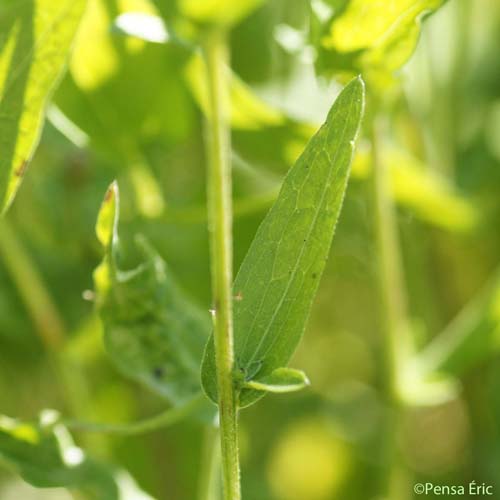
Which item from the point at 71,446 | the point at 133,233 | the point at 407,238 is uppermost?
the point at 407,238

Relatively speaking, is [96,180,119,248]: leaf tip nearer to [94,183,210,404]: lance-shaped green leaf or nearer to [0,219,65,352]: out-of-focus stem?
[94,183,210,404]: lance-shaped green leaf

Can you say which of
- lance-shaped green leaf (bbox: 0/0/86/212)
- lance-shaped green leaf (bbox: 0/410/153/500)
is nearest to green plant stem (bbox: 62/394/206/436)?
lance-shaped green leaf (bbox: 0/410/153/500)

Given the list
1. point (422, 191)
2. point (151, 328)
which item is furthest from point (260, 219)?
point (151, 328)

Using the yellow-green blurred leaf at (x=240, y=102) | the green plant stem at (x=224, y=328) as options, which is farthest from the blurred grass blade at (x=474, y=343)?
A: the green plant stem at (x=224, y=328)

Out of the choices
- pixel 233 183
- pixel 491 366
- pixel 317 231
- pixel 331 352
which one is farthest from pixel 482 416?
pixel 317 231

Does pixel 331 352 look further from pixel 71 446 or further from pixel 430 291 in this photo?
pixel 71 446
